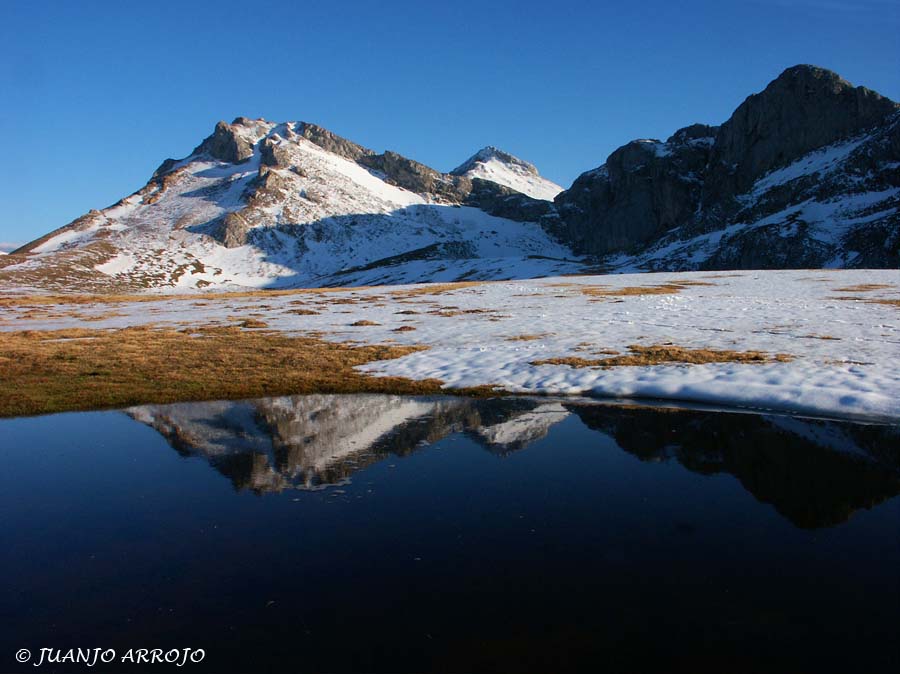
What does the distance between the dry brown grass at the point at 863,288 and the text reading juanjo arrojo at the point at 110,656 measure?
70.4m

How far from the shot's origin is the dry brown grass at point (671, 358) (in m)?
25.0

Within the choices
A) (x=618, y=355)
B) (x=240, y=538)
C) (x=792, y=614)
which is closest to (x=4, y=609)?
(x=240, y=538)

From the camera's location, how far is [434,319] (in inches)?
1854

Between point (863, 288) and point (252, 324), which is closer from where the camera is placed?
point (252, 324)

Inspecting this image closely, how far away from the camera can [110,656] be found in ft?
25.3

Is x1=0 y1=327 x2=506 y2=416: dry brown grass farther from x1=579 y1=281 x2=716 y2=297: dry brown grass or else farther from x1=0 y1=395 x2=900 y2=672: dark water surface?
x1=579 y1=281 x2=716 y2=297: dry brown grass

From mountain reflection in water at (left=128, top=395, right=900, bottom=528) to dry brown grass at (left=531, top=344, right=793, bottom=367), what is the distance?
5.75 meters

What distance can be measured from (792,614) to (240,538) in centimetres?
965

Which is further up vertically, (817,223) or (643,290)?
(817,223)

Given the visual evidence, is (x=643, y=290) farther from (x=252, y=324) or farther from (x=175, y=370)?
(x=175, y=370)

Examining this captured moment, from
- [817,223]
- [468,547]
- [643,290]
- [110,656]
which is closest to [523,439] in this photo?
[468,547]

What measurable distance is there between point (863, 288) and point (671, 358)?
5171 cm

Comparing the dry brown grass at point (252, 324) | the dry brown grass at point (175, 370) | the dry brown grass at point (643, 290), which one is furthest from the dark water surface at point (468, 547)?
the dry brown grass at point (643, 290)

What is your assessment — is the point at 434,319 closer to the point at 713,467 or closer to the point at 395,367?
the point at 395,367
